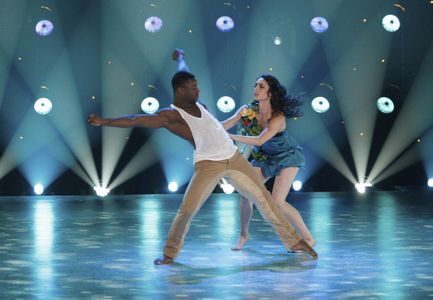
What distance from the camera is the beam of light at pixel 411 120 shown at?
40.3ft

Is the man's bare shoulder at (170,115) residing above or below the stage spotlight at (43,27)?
below

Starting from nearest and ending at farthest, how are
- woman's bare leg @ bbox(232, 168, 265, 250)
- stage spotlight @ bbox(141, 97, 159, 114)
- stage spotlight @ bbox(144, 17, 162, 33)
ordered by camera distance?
woman's bare leg @ bbox(232, 168, 265, 250), stage spotlight @ bbox(141, 97, 159, 114), stage spotlight @ bbox(144, 17, 162, 33)

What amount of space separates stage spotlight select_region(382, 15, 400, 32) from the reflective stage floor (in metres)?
2.97

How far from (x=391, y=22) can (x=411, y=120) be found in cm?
127

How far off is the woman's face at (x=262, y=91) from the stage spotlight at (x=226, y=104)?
557 centimetres

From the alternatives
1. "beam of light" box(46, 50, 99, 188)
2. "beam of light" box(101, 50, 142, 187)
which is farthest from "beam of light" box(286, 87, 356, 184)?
"beam of light" box(46, 50, 99, 188)

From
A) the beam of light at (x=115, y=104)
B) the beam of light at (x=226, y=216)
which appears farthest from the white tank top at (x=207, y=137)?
the beam of light at (x=115, y=104)

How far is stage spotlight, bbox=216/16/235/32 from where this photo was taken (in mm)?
11938

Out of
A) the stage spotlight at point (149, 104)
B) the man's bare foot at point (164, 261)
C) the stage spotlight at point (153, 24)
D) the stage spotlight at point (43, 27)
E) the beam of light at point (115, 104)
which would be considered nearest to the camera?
the man's bare foot at point (164, 261)

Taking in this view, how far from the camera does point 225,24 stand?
11.9 metres

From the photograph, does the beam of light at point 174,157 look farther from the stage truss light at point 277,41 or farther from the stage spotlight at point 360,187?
the stage spotlight at point 360,187

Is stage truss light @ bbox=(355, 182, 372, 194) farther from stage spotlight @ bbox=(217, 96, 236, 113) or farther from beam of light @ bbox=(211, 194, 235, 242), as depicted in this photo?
beam of light @ bbox=(211, 194, 235, 242)

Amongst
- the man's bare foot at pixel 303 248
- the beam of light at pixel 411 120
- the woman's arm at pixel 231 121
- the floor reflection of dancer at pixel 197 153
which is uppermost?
the beam of light at pixel 411 120

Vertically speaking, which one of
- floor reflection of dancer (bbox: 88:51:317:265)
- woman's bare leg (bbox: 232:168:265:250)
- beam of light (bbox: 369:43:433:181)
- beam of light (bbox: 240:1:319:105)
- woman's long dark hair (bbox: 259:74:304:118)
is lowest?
woman's bare leg (bbox: 232:168:265:250)
